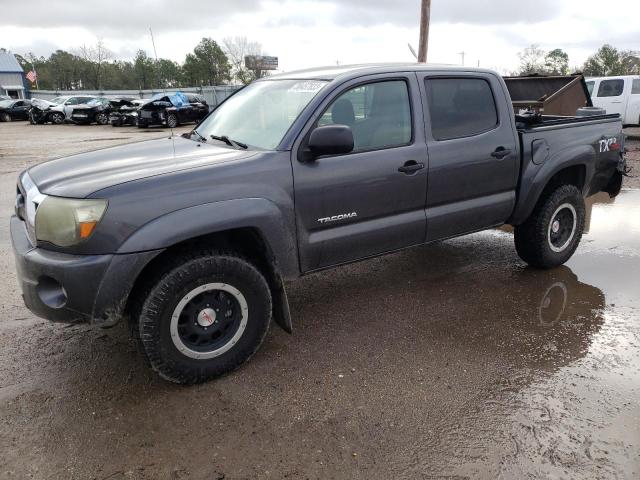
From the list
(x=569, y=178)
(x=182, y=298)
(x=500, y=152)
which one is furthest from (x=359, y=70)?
(x=569, y=178)

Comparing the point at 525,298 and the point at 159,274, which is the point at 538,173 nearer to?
the point at 525,298

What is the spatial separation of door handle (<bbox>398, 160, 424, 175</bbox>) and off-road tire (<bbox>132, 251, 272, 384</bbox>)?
→ 1293 mm

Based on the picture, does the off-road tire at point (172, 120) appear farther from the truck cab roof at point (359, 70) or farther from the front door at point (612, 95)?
the truck cab roof at point (359, 70)

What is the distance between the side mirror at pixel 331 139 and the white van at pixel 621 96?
50.8 ft

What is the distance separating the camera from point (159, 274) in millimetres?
2828

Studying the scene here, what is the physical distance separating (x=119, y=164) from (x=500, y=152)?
293cm

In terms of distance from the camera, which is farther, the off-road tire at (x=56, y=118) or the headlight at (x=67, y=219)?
the off-road tire at (x=56, y=118)

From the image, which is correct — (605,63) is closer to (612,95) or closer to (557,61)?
(557,61)

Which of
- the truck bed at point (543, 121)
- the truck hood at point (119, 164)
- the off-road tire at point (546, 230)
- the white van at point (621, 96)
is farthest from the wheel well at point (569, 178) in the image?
the white van at point (621, 96)

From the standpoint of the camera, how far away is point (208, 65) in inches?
2395

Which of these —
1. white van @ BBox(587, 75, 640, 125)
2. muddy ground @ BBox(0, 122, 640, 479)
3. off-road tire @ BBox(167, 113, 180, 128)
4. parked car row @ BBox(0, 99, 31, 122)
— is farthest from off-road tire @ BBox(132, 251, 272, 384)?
parked car row @ BBox(0, 99, 31, 122)

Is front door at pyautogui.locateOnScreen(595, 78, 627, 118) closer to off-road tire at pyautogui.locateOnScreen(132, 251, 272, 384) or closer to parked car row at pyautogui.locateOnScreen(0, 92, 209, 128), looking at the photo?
parked car row at pyautogui.locateOnScreen(0, 92, 209, 128)

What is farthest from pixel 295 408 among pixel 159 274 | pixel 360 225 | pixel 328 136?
pixel 328 136

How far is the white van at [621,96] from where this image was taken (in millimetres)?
15602
